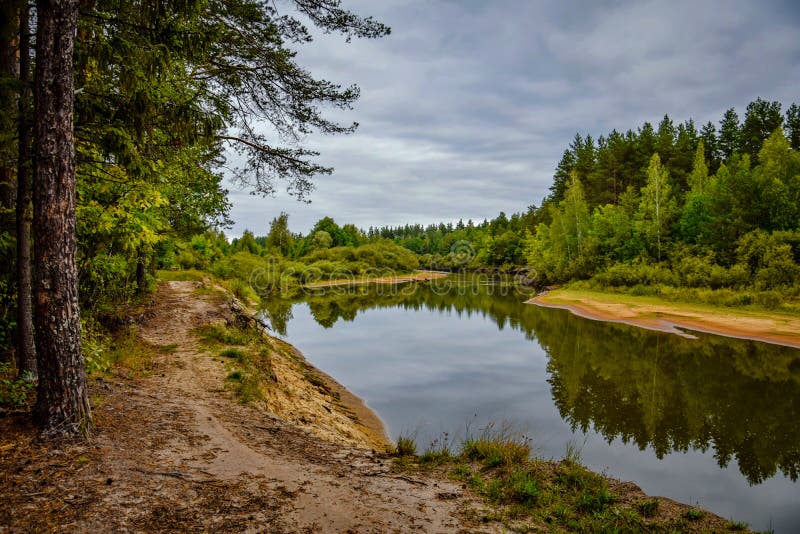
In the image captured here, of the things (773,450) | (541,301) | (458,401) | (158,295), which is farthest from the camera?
(541,301)

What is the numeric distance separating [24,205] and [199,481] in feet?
15.2

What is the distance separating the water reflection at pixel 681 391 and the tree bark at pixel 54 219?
11.8m

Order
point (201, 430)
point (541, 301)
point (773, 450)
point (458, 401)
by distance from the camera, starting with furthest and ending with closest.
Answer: point (541, 301) < point (458, 401) < point (773, 450) < point (201, 430)

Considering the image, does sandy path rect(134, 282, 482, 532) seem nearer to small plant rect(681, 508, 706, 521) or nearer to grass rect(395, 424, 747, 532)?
grass rect(395, 424, 747, 532)

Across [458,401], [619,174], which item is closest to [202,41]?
[458,401]

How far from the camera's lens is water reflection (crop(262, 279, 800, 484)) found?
34.3 feet

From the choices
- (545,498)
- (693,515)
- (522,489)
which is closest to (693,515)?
(693,515)

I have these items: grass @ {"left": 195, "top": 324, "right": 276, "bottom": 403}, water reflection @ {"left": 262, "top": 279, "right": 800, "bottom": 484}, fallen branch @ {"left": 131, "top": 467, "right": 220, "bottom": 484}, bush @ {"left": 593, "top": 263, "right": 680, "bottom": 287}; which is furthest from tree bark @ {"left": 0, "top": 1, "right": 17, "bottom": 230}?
bush @ {"left": 593, "top": 263, "right": 680, "bottom": 287}

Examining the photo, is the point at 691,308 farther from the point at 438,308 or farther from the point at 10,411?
the point at 10,411

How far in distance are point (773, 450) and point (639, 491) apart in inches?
282

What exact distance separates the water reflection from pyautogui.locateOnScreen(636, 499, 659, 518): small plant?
226 inches

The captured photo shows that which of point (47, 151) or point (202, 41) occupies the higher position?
point (202, 41)

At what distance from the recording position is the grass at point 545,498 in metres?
4.67

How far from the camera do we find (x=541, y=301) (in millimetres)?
39688
